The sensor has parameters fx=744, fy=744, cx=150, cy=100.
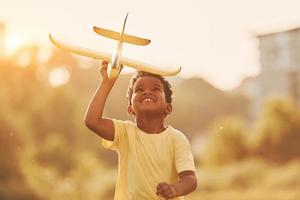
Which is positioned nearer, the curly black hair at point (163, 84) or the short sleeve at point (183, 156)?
the short sleeve at point (183, 156)

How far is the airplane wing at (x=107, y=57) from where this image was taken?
277 centimetres

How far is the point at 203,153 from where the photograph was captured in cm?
2078

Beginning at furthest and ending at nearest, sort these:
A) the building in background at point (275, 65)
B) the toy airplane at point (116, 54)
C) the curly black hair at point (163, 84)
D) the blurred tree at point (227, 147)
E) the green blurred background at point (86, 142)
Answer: the building in background at point (275, 65) < the blurred tree at point (227, 147) < the green blurred background at point (86, 142) < the curly black hair at point (163, 84) < the toy airplane at point (116, 54)

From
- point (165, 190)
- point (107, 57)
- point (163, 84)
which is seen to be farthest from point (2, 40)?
point (165, 190)

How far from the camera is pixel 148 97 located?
2.88 meters

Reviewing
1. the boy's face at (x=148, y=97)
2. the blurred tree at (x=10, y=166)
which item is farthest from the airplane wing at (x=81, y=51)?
the blurred tree at (x=10, y=166)

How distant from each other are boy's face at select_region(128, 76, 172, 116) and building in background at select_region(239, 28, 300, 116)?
2199 centimetres

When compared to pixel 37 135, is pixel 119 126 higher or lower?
lower

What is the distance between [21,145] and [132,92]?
12926 mm

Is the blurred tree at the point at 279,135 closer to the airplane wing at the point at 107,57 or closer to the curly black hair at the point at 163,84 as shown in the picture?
the curly black hair at the point at 163,84

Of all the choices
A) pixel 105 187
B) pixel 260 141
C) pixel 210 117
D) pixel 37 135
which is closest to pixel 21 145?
pixel 37 135

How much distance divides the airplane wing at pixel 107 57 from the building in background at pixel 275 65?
72.3 feet

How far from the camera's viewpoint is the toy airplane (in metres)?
2.70

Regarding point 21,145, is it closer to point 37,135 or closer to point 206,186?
point 37,135
